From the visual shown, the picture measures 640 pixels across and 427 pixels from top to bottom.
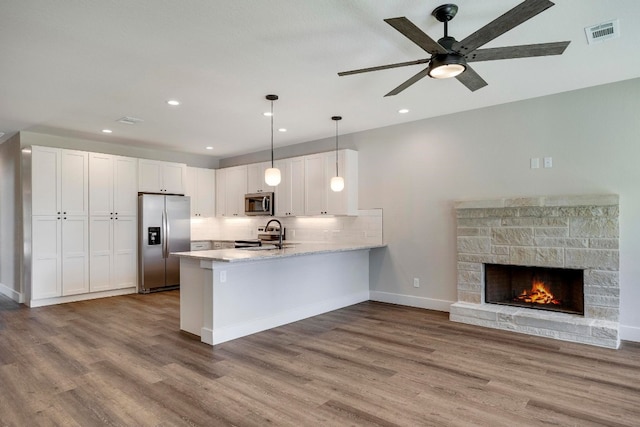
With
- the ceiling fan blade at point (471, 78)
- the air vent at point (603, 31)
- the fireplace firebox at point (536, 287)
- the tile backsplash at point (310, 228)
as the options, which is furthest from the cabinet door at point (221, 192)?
the air vent at point (603, 31)

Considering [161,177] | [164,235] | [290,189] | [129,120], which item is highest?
[129,120]

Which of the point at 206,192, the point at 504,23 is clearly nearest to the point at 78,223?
the point at 206,192

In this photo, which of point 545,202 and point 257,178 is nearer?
point 545,202

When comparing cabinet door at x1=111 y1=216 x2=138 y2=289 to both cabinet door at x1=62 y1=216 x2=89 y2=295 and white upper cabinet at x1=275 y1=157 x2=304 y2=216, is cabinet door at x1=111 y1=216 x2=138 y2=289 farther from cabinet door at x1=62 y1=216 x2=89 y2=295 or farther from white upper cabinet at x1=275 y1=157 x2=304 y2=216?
white upper cabinet at x1=275 y1=157 x2=304 y2=216

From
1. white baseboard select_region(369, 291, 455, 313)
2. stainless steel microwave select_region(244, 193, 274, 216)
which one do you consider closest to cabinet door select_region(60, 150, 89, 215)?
stainless steel microwave select_region(244, 193, 274, 216)

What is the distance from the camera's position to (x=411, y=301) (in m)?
5.52

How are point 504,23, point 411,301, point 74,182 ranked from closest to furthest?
1. point 504,23
2. point 411,301
3. point 74,182

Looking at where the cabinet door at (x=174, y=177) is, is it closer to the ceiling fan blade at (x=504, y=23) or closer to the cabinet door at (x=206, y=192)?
the cabinet door at (x=206, y=192)

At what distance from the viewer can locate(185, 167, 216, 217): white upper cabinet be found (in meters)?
7.84

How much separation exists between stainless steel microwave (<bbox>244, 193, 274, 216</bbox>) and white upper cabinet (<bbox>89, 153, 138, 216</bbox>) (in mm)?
1992

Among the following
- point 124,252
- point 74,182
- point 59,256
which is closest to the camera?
point 59,256

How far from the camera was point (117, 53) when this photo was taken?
3154 millimetres

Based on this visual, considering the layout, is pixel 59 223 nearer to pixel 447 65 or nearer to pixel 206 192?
pixel 206 192

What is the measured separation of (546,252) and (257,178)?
501cm
